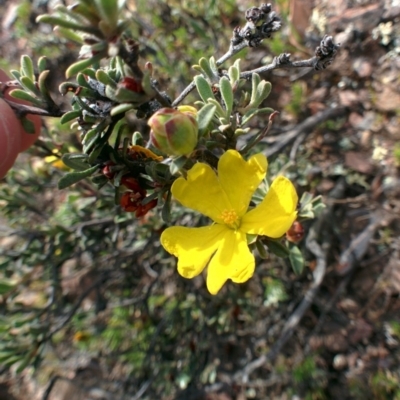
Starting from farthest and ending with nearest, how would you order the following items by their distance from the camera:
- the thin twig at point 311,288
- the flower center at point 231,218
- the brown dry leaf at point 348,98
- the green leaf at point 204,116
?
the brown dry leaf at point 348,98 → the thin twig at point 311,288 → the flower center at point 231,218 → the green leaf at point 204,116

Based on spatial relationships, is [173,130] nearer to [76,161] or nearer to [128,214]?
[76,161]

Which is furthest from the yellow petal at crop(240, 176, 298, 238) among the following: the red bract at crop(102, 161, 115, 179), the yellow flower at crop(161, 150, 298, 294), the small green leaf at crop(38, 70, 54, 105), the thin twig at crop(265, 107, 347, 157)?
the thin twig at crop(265, 107, 347, 157)

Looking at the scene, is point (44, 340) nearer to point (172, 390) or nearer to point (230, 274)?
point (172, 390)


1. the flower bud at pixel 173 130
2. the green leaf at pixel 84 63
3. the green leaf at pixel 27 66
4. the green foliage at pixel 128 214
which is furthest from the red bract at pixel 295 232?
the green leaf at pixel 27 66

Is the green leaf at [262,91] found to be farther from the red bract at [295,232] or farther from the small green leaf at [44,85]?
the small green leaf at [44,85]

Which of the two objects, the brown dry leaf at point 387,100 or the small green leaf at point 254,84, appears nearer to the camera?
the small green leaf at point 254,84

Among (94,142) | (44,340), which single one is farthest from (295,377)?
(94,142)

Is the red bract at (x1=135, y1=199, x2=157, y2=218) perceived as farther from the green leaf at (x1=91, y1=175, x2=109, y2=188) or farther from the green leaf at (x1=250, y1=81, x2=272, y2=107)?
the green leaf at (x1=250, y1=81, x2=272, y2=107)
